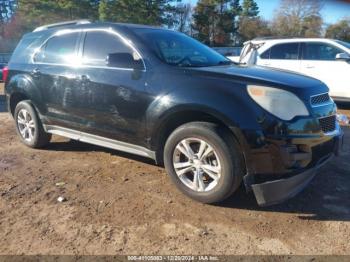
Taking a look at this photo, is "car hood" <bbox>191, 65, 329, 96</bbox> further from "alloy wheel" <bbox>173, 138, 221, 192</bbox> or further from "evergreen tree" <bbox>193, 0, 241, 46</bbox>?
"evergreen tree" <bbox>193, 0, 241, 46</bbox>

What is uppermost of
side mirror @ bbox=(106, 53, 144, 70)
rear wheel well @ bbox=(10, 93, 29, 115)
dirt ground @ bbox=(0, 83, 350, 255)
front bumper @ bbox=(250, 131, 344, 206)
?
side mirror @ bbox=(106, 53, 144, 70)

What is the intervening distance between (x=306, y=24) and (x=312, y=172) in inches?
1938

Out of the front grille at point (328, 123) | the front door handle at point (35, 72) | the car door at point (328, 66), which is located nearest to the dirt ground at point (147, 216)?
the front grille at point (328, 123)

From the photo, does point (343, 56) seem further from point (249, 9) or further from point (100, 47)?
point (249, 9)

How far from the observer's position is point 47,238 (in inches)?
126

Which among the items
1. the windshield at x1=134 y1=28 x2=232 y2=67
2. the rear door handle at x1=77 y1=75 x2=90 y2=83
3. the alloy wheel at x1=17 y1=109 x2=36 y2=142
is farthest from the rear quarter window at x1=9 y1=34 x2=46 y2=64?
the windshield at x1=134 y1=28 x2=232 y2=67

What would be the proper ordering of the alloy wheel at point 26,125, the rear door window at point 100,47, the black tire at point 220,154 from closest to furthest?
1. the black tire at point 220,154
2. the rear door window at point 100,47
3. the alloy wheel at point 26,125

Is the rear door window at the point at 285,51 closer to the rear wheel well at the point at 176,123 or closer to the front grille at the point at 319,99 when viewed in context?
the front grille at the point at 319,99

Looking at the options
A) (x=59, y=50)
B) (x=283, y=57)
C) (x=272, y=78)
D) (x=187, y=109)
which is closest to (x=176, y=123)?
(x=187, y=109)

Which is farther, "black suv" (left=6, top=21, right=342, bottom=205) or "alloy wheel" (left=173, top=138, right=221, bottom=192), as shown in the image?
"alloy wheel" (left=173, top=138, right=221, bottom=192)

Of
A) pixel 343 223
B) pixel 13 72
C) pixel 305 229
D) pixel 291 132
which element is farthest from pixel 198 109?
pixel 13 72

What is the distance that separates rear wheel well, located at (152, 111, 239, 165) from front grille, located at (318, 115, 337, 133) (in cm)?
86

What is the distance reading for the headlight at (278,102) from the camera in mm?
3430

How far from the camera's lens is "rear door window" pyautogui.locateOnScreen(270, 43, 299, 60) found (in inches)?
369
